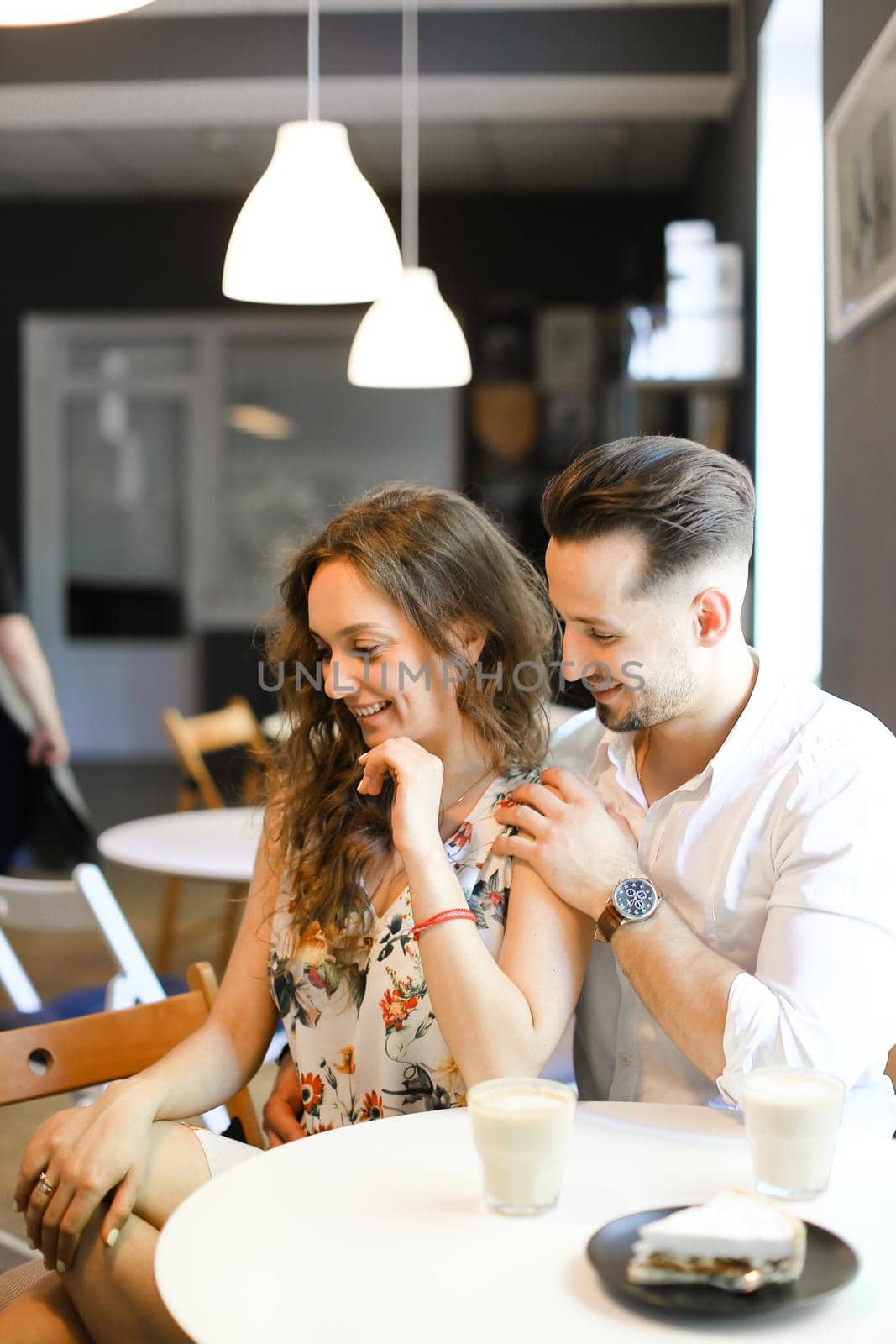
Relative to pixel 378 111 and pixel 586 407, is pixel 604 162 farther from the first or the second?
pixel 378 111

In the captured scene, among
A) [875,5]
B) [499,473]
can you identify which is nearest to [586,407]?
[499,473]

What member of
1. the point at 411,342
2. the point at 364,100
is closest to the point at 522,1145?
the point at 411,342

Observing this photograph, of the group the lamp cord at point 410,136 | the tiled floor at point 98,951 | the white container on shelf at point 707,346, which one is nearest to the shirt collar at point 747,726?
the tiled floor at point 98,951

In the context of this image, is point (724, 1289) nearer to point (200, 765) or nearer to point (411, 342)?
point (411, 342)

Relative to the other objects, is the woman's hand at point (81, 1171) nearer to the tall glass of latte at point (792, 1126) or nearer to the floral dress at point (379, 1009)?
the floral dress at point (379, 1009)

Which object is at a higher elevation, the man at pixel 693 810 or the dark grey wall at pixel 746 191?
the dark grey wall at pixel 746 191

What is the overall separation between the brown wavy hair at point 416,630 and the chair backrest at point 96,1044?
0.69 ft

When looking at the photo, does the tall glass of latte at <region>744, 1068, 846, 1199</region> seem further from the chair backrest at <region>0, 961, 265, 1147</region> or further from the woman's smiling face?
the chair backrest at <region>0, 961, 265, 1147</region>

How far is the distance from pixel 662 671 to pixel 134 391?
771cm

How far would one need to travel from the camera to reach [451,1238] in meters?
1.05

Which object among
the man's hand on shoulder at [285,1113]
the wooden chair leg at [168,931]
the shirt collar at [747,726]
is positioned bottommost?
A: the wooden chair leg at [168,931]

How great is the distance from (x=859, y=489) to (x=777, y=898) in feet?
4.87

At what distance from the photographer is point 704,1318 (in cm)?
93

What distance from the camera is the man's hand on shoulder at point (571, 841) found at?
59.3 inches
